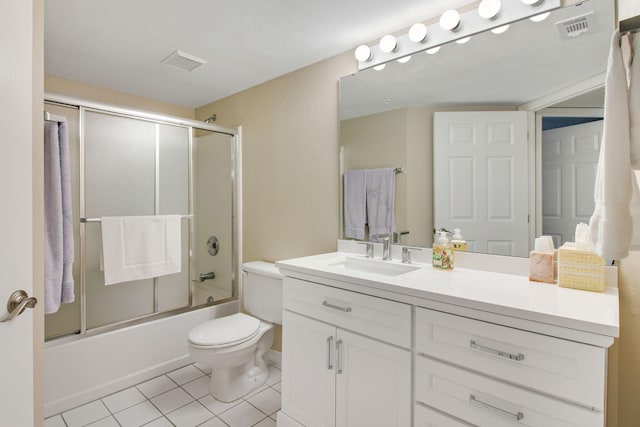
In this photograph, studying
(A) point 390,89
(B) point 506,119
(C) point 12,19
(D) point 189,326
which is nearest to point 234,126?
(A) point 390,89

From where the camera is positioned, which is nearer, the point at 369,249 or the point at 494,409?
the point at 494,409

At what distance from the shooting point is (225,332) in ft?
6.46

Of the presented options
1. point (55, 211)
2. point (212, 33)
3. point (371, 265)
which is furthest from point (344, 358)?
point (212, 33)

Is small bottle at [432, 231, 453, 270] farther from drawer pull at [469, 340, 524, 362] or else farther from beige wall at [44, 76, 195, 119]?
beige wall at [44, 76, 195, 119]

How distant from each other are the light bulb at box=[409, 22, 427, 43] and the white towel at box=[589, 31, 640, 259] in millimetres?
1032

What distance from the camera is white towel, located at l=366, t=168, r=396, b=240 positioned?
73.8 inches

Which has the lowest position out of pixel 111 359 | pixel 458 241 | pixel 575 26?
pixel 111 359

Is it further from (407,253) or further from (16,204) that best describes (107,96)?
(407,253)

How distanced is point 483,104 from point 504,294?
3.09ft

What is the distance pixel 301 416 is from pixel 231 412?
0.54m

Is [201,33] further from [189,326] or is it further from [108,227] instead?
[189,326]

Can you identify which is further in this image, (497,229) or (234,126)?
(234,126)

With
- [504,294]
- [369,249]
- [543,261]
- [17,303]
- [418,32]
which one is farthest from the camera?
[369,249]

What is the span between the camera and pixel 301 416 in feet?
5.16
